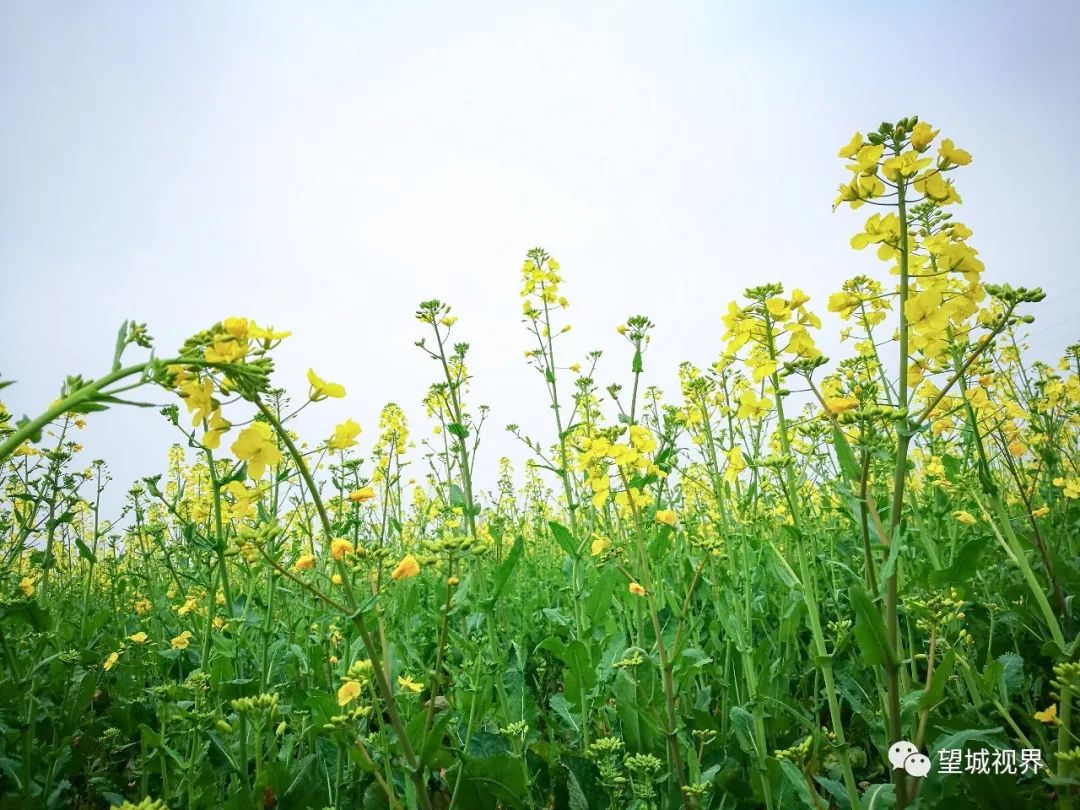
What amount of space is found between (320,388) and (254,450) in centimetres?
21

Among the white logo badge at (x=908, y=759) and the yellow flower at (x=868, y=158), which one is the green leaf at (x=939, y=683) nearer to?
the white logo badge at (x=908, y=759)

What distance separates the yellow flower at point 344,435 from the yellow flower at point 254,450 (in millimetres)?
178

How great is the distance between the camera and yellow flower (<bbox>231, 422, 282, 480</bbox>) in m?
1.42

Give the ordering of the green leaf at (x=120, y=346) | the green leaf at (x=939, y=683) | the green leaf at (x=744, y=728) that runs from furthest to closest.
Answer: the green leaf at (x=744, y=728) < the green leaf at (x=939, y=683) < the green leaf at (x=120, y=346)

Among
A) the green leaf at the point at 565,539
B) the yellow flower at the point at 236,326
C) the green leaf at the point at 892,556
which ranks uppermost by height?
the yellow flower at the point at 236,326

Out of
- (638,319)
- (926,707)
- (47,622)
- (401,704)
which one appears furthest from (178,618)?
(926,707)

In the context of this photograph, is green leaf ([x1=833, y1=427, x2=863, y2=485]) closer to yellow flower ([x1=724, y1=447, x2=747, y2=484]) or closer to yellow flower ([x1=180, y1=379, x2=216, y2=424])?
yellow flower ([x1=724, y1=447, x2=747, y2=484])

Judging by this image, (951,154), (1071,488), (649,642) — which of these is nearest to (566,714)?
(649,642)

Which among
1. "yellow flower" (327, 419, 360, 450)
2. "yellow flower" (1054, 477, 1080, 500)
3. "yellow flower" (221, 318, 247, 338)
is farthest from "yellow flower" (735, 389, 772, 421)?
"yellow flower" (1054, 477, 1080, 500)

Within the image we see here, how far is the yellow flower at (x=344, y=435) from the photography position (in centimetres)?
160

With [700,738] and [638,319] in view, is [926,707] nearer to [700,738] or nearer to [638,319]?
[700,738]

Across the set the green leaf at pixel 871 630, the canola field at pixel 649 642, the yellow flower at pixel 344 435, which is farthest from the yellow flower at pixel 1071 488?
the yellow flower at pixel 344 435

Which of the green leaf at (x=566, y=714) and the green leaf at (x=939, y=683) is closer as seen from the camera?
the green leaf at (x=939, y=683)

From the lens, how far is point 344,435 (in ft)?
5.29
